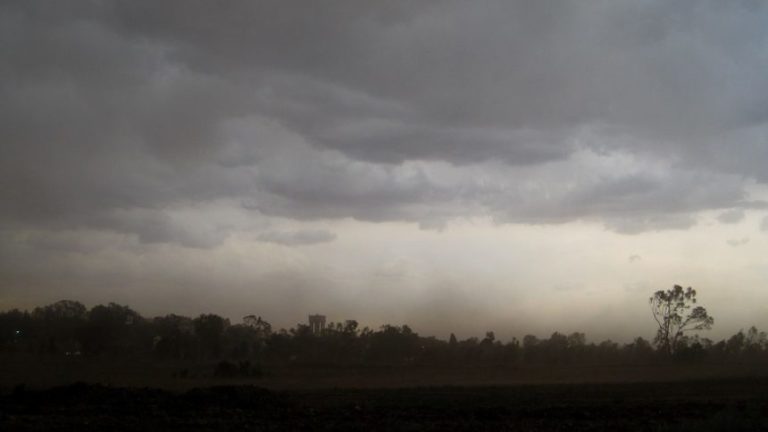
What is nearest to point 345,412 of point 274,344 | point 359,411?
point 359,411

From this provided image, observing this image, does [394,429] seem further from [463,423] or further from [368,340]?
[368,340]

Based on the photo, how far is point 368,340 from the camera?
142 meters

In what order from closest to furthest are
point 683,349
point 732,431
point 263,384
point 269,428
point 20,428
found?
1. point 732,431
2. point 20,428
3. point 269,428
4. point 263,384
5. point 683,349

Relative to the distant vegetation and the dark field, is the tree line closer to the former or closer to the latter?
the distant vegetation

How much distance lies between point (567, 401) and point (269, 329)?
127 meters

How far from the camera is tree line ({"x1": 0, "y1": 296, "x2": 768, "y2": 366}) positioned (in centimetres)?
11262

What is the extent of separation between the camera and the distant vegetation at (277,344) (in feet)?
369

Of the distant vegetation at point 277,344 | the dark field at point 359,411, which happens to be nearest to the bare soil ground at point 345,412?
the dark field at point 359,411

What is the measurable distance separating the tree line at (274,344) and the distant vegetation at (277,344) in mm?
168

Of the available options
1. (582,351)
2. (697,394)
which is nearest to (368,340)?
(582,351)

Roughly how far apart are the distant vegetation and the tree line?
168 mm

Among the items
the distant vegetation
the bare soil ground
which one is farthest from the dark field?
the distant vegetation

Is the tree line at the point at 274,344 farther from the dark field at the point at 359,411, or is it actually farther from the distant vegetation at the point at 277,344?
the dark field at the point at 359,411

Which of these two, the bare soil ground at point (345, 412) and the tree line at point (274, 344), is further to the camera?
the tree line at point (274, 344)
